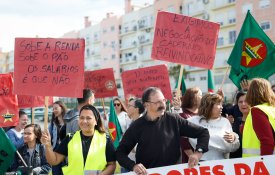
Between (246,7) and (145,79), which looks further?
(246,7)

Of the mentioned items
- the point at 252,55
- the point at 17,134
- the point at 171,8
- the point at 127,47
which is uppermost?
the point at 171,8

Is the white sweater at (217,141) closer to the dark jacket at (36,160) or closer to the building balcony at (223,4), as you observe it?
the dark jacket at (36,160)

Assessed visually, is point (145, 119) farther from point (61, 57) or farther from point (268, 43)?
point (268, 43)

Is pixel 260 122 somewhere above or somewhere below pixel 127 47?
below

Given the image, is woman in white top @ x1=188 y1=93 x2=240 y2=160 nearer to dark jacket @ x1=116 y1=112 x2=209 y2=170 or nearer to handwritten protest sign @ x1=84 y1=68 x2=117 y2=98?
dark jacket @ x1=116 y1=112 x2=209 y2=170


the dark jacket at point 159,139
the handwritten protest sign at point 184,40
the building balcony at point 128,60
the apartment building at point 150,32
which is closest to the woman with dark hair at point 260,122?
the dark jacket at point 159,139

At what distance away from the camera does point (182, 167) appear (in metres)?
3.95

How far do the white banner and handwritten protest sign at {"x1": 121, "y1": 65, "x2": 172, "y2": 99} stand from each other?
339 centimetres

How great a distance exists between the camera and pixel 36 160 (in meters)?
5.65

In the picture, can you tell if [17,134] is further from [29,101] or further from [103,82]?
[103,82]

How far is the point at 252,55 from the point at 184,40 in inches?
50.4

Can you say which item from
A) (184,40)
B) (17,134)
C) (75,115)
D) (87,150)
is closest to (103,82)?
(17,134)

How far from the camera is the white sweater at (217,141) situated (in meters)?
4.49

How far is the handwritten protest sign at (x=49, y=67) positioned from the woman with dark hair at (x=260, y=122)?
5.98ft
